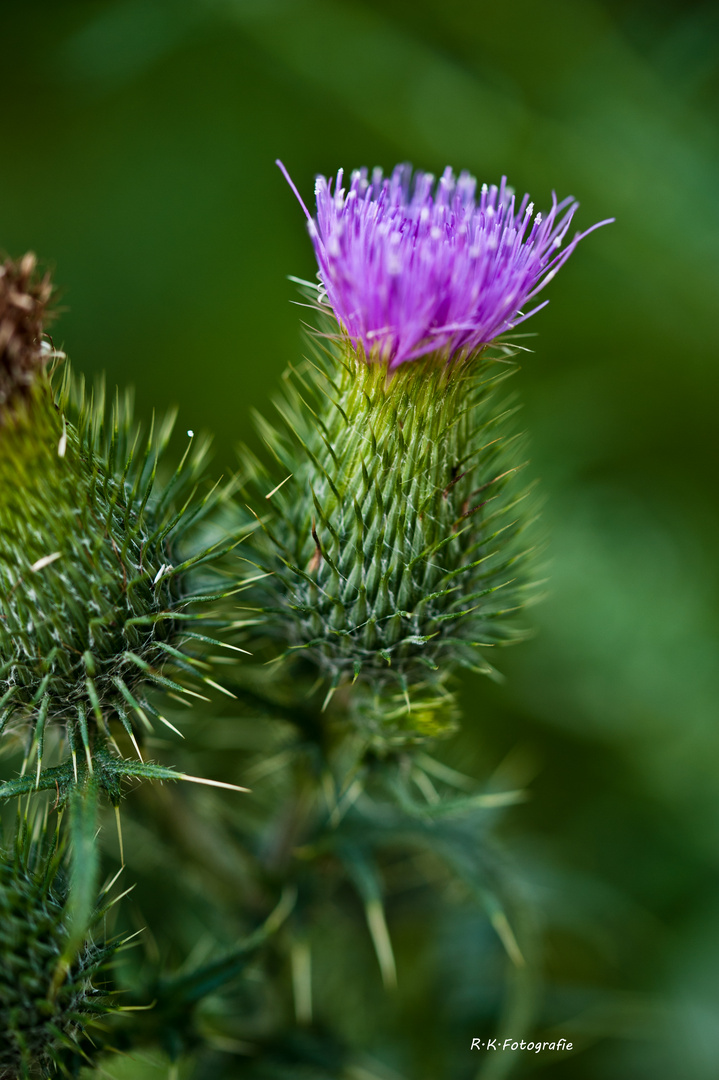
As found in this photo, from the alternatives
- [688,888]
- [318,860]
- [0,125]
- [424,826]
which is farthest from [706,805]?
[0,125]

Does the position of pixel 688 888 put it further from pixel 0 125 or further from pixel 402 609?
pixel 0 125

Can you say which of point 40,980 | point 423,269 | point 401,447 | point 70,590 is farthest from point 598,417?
point 40,980

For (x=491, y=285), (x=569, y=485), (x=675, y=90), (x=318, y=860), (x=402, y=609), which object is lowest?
(x=318, y=860)

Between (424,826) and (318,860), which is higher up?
(424,826)

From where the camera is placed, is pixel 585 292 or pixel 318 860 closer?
pixel 318 860

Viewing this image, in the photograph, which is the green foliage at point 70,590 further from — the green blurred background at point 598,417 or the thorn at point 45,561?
the green blurred background at point 598,417

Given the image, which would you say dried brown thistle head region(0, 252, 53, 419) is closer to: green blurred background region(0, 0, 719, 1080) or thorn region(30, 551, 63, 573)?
thorn region(30, 551, 63, 573)

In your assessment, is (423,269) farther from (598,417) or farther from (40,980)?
(598,417)
